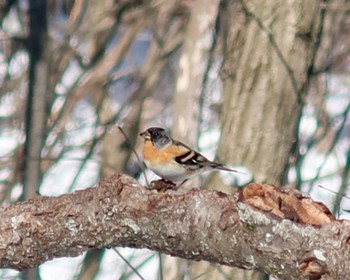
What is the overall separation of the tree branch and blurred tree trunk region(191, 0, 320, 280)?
2235 mm

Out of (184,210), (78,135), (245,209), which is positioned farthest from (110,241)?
(78,135)

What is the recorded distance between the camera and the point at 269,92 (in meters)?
4.80

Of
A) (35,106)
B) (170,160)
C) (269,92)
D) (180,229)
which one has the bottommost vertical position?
(180,229)

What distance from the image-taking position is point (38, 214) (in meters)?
2.57

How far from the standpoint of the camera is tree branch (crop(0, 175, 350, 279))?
7.20 ft

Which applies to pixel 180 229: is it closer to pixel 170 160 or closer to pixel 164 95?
pixel 170 160

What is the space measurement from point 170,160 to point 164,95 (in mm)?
4964

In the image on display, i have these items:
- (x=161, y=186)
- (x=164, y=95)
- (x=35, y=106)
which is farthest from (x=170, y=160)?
(x=164, y=95)

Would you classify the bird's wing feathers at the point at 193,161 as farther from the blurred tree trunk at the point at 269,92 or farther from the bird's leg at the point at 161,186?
the bird's leg at the point at 161,186

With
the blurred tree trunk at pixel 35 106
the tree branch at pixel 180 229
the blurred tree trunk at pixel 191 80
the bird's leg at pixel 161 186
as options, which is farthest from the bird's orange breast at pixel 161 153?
the tree branch at pixel 180 229

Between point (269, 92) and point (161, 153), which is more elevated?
point (269, 92)

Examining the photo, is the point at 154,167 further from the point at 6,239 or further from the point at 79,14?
the point at 79,14

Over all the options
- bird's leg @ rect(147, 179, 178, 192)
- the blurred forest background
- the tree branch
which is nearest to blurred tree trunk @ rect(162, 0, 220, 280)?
the blurred forest background

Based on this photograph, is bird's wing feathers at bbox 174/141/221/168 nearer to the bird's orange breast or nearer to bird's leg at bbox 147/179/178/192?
the bird's orange breast
